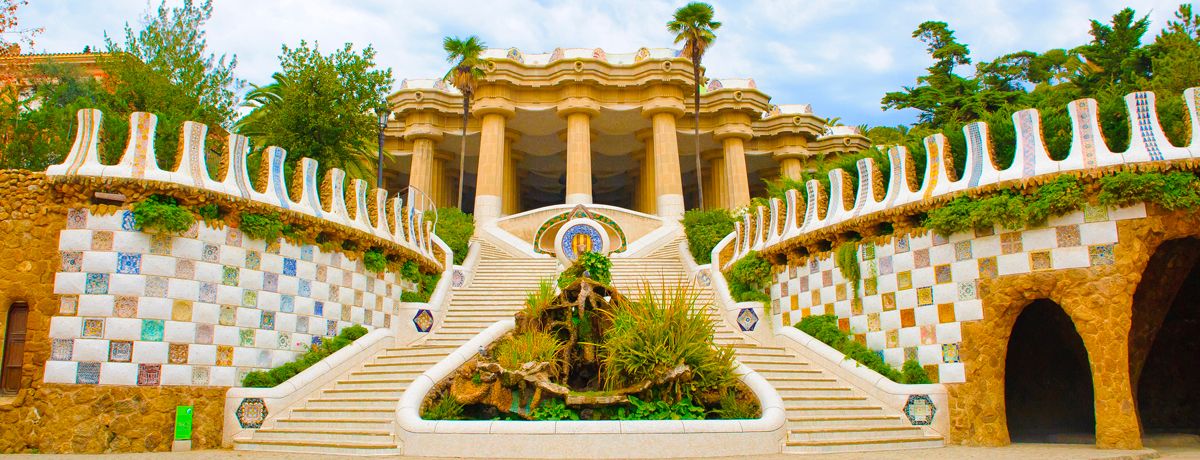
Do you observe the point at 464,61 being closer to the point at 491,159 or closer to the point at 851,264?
the point at 491,159

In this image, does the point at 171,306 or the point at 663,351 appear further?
the point at 171,306

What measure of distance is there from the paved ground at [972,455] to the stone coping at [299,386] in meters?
0.75

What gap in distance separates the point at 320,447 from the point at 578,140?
26981mm

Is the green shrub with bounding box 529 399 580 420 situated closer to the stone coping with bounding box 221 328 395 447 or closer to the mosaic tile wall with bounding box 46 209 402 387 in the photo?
the stone coping with bounding box 221 328 395 447

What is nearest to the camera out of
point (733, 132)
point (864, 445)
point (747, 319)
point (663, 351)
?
point (864, 445)

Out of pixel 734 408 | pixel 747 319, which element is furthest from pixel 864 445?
pixel 747 319

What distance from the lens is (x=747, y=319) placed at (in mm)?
17594

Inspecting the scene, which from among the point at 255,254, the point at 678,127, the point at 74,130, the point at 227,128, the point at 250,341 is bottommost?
the point at 250,341

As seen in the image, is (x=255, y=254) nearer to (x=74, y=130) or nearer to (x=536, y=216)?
(x=74, y=130)

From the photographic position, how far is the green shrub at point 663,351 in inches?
480

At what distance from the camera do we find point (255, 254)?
46.0 feet

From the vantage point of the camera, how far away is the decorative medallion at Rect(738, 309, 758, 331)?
1752 centimetres

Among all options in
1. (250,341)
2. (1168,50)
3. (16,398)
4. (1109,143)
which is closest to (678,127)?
(1168,50)

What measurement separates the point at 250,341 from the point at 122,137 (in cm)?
683
